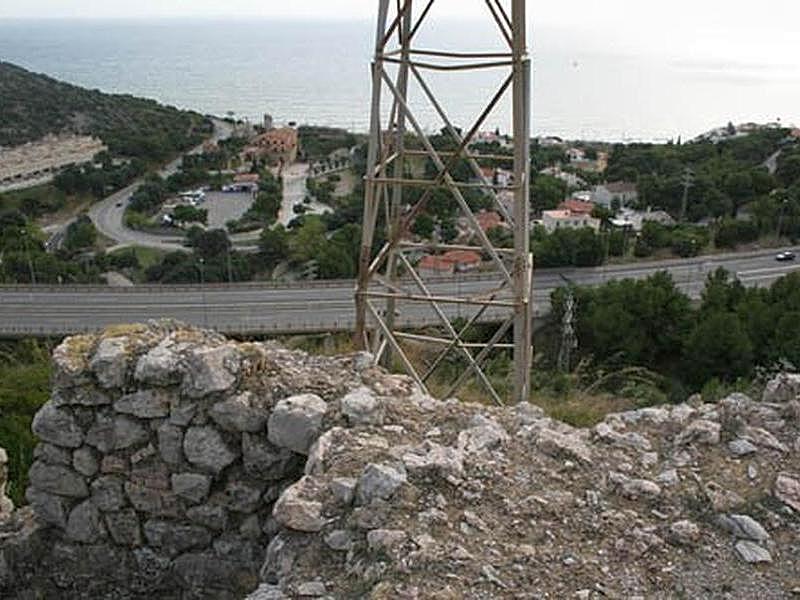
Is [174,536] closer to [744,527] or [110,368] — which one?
[110,368]

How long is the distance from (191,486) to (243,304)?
24.8 metres

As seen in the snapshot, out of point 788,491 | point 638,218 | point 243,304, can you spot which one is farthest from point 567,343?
point 638,218

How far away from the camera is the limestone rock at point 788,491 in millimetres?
4176

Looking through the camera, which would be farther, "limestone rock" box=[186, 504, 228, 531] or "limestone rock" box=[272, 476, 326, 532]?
"limestone rock" box=[186, 504, 228, 531]

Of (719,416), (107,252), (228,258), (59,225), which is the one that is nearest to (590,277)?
(228,258)

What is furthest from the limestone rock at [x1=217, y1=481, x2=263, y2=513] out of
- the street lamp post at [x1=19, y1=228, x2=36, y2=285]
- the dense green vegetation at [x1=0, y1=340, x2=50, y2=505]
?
the street lamp post at [x1=19, y1=228, x2=36, y2=285]

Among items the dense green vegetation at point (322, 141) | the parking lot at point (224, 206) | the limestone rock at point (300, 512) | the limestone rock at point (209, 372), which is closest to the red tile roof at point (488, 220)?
A: the parking lot at point (224, 206)

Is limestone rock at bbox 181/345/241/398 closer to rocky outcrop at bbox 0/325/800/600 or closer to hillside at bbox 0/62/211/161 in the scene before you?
rocky outcrop at bbox 0/325/800/600

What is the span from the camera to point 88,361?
5547mm

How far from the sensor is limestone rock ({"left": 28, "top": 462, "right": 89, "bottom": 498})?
558 cm

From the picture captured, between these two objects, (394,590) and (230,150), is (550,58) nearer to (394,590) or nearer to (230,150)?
(230,150)

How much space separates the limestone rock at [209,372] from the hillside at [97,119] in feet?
210

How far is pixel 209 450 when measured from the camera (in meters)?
5.26

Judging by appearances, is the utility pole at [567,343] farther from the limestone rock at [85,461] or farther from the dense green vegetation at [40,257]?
the dense green vegetation at [40,257]
